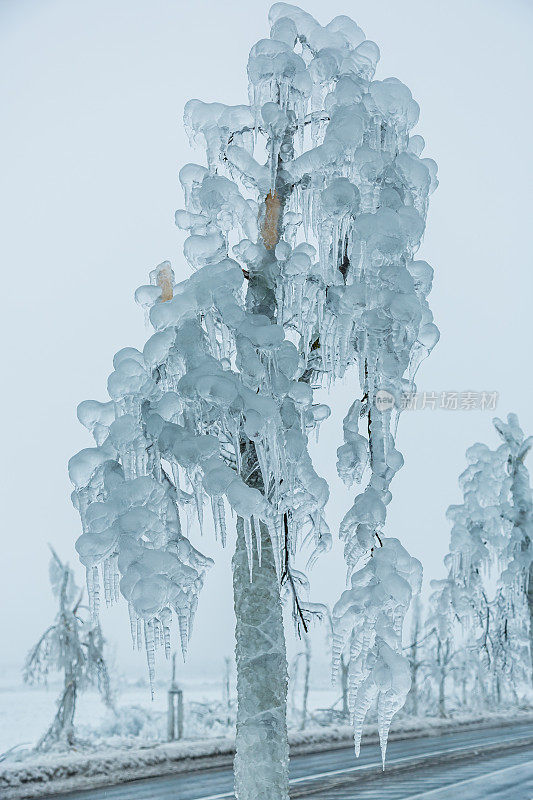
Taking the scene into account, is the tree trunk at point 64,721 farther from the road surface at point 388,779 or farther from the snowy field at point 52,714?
the road surface at point 388,779

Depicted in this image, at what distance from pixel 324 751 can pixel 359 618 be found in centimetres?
1247

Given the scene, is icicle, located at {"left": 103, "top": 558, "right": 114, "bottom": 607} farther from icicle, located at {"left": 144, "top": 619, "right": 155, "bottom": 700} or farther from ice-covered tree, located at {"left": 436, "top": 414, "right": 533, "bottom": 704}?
ice-covered tree, located at {"left": 436, "top": 414, "right": 533, "bottom": 704}

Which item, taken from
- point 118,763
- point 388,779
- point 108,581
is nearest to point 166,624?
point 108,581

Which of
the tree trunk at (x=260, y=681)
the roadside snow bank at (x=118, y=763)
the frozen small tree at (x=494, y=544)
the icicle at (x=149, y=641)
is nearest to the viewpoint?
the icicle at (x=149, y=641)

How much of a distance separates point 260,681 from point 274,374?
2.12 m

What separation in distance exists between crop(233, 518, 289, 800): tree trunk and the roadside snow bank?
23.4ft

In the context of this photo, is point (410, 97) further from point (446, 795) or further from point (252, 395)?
point (446, 795)

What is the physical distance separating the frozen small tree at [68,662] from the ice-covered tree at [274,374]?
11.6 m

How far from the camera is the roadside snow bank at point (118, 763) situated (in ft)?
33.8

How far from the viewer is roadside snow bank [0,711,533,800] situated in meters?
10.3

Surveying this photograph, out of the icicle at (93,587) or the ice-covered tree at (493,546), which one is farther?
the ice-covered tree at (493,546)

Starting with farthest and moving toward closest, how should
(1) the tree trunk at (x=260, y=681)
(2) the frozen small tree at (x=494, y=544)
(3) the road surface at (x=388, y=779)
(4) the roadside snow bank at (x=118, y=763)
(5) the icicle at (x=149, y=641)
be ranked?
(2) the frozen small tree at (x=494, y=544) → (4) the roadside snow bank at (x=118, y=763) → (3) the road surface at (x=388, y=779) → (1) the tree trunk at (x=260, y=681) → (5) the icicle at (x=149, y=641)

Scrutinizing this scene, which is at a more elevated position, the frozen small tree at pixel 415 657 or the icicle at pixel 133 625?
the icicle at pixel 133 625

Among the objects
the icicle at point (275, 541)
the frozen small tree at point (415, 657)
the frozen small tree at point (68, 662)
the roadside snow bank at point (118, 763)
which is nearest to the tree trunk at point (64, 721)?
the frozen small tree at point (68, 662)
